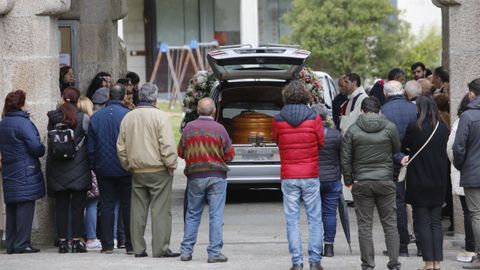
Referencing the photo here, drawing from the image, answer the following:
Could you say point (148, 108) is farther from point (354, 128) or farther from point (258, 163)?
point (258, 163)

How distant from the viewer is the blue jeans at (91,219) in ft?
45.9

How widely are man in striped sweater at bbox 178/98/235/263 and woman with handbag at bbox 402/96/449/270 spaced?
6.24ft

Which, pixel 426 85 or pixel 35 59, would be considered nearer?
pixel 35 59

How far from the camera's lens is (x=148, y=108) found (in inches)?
511

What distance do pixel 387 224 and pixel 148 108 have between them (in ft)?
9.17

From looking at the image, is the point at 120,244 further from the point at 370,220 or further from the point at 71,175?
the point at 370,220

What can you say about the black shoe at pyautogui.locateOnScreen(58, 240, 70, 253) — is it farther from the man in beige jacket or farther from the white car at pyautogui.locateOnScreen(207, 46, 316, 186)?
the white car at pyautogui.locateOnScreen(207, 46, 316, 186)

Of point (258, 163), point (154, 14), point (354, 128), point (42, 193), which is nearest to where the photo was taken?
point (354, 128)

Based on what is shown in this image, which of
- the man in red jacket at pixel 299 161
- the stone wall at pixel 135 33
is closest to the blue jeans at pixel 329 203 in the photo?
the man in red jacket at pixel 299 161

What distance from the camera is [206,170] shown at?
41.3ft

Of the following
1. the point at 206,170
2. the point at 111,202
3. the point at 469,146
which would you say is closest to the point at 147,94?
the point at 206,170

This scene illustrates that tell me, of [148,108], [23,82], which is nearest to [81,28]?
[23,82]

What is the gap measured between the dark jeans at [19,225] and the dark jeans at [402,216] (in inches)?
155

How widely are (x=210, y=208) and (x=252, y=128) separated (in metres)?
5.31
